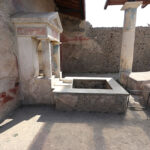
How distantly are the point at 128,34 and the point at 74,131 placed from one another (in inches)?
178

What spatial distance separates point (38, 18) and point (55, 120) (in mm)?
2422

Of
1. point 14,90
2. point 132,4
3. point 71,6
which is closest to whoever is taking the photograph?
point 14,90

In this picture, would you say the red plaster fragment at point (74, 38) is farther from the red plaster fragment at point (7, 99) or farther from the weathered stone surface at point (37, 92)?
the red plaster fragment at point (7, 99)

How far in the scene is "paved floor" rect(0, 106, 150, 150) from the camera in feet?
5.65

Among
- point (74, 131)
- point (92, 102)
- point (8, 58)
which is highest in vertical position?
point (8, 58)

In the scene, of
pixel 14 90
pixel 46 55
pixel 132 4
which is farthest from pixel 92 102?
pixel 132 4

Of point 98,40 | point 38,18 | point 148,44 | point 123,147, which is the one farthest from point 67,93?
point 148,44

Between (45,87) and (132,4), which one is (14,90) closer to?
(45,87)

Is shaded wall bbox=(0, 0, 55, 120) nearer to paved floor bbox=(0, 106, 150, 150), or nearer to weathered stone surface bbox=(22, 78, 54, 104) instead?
weathered stone surface bbox=(22, 78, 54, 104)

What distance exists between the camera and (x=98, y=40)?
24.7ft

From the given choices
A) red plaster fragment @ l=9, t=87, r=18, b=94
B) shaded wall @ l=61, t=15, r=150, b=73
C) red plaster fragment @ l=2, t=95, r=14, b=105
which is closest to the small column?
red plaster fragment @ l=9, t=87, r=18, b=94

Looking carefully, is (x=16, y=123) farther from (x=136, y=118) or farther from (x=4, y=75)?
(x=136, y=118)

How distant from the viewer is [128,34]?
4598 mm

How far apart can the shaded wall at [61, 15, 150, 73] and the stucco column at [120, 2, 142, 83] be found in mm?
2937
